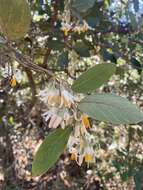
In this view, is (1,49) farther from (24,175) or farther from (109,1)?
(24,175)

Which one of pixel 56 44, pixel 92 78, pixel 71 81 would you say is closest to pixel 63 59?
pixel 56 44

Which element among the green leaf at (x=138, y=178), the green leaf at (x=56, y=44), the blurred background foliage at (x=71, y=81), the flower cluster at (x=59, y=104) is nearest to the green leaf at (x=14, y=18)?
the flower cluster at (x=59, y=104)

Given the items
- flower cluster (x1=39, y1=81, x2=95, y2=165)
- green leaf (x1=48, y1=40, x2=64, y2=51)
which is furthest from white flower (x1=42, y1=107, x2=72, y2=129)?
green leaf (x1=48, y1=40, x2=64, y2=51)

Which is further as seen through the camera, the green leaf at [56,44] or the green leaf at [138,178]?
the green leaf at [138,178]

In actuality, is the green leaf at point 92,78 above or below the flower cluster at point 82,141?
above

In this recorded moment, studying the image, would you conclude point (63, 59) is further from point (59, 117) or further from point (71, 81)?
point (59, 117)

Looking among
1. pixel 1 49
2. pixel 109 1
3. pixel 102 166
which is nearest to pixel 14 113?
pixel 102 166

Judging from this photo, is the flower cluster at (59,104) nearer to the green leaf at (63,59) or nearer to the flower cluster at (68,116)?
the flower cluster at (68,116)
